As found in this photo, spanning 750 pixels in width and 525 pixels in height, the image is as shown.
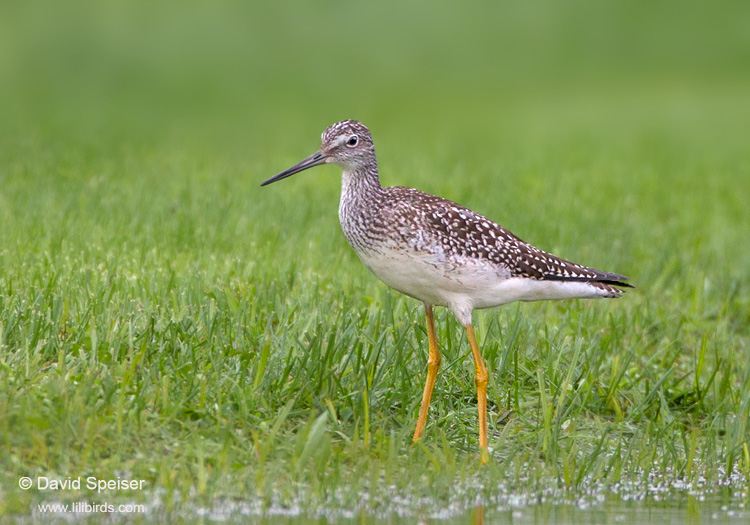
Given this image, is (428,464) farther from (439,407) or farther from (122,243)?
(122,243)

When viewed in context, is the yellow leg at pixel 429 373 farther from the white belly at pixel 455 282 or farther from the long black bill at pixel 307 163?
the long black bill at pixel 307 163

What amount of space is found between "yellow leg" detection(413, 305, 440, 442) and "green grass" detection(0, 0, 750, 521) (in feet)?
0.27

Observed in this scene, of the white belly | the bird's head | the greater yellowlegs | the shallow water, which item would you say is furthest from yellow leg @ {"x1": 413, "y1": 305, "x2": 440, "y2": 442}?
the bird's head

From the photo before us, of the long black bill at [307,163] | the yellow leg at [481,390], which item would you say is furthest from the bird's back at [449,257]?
the long black bill at [307,163]

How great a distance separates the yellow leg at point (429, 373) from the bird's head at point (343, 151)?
3.74 feet

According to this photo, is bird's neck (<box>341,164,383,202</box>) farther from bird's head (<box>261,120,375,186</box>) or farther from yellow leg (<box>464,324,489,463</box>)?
yellow leg (<box>464,324,489,463</box>)

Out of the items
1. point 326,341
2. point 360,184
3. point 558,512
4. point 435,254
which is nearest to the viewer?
point 558,512

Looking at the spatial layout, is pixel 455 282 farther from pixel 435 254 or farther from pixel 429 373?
pixel 429 373

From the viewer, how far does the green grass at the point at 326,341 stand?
6348mm

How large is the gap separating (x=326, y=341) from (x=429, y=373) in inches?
33.2

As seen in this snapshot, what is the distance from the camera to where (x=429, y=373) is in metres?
7.41

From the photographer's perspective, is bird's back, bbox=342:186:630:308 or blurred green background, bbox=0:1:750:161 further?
blurred green background, bbox=0:1:750:161

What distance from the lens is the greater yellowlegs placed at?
732 centimetres

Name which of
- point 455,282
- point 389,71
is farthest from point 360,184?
point 389,71
